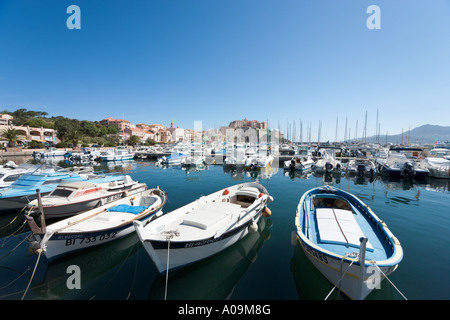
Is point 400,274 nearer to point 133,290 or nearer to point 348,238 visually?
point 348,238

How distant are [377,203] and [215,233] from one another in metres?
14.7

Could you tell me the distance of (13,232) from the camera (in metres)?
→ 9.68

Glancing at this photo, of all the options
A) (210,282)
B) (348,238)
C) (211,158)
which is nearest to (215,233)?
(210,282)

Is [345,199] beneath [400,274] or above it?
above

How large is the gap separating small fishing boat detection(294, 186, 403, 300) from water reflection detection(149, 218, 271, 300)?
2.52m

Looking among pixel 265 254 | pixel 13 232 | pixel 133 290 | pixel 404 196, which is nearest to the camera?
pixel 133 290

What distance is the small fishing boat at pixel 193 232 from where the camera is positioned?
5.89m

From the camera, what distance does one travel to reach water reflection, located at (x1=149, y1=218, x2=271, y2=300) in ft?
19.0

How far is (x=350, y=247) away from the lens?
19.5 feet

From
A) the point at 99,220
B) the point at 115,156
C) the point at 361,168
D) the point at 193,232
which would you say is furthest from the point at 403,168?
the point at 115,156

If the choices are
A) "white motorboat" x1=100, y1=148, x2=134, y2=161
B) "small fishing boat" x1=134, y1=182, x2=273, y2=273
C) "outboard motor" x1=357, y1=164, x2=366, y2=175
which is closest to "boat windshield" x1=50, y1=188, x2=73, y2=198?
"small fishing boat" x1=134, y1=182, x2=273, y2=273

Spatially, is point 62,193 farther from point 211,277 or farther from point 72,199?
point 211,277

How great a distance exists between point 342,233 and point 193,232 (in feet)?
18.0
